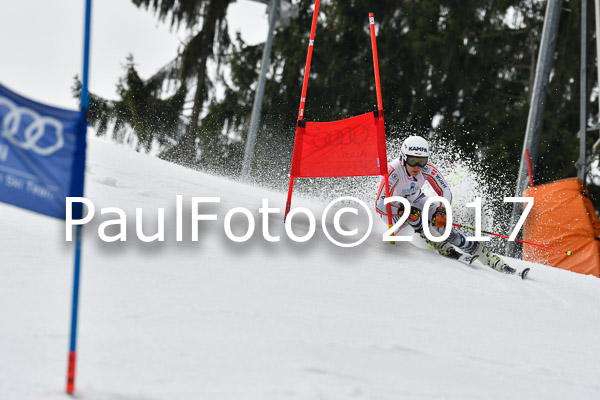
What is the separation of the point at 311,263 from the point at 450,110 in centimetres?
1603

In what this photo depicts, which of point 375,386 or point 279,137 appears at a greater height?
point 279,137

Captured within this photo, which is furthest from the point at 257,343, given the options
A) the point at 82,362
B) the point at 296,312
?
the point at 82,362

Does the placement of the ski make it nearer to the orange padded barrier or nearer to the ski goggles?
the ski goggles

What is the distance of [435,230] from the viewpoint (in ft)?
21.7

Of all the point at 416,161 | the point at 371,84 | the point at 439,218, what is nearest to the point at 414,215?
the point at 439,218

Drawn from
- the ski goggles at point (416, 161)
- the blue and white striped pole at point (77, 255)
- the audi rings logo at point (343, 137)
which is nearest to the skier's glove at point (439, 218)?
the ski goggles at point (416, 161)

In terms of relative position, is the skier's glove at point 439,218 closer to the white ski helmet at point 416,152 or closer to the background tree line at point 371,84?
the white ski helmet at point 416,152

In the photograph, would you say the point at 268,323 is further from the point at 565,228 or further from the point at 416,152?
the point at 565,228

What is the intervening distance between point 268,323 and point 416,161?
3586 mm

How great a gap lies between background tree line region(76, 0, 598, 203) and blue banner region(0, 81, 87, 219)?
15140mm

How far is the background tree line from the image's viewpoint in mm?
18312

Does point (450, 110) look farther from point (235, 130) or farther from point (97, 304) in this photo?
point (97, 304)

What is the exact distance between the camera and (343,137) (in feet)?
20.2

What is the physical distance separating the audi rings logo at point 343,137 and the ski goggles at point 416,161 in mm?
A: 605
